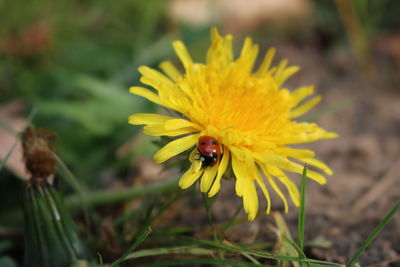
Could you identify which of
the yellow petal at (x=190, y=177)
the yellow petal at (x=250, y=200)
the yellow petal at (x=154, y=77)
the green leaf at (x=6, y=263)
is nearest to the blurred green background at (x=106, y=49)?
the green leaf at (x=6, y=263)

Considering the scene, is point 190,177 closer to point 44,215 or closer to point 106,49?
point 44,215

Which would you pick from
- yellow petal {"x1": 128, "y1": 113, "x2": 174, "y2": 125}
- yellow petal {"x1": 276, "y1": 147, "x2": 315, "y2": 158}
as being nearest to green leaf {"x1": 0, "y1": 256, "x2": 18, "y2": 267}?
yellow petal {"x1": 128, "y1": 113, "x2": 174, "y2": 125}

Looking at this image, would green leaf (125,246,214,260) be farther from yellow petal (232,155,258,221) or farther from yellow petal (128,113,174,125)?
yellow petal (128,113,174,125)

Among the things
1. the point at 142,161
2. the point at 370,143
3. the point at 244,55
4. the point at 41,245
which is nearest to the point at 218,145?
the point at 244,55

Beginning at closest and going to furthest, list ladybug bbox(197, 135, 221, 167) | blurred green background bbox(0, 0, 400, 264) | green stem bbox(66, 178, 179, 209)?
ladybug bbox(197, 135, 221, 167), green stem bbox(66, 178, 179, 209), blurred green background bbox(0, 0, 400, 264)

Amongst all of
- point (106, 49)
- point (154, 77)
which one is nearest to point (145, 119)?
point (154, 77)

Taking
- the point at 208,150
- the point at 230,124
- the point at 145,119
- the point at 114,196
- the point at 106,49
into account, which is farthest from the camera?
the point at 106,49

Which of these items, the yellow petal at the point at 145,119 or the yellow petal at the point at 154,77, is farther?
the yellow petal at the point at 154,77

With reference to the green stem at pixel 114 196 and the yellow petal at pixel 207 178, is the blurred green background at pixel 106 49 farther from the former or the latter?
the yellow petal at pixel 207 178
